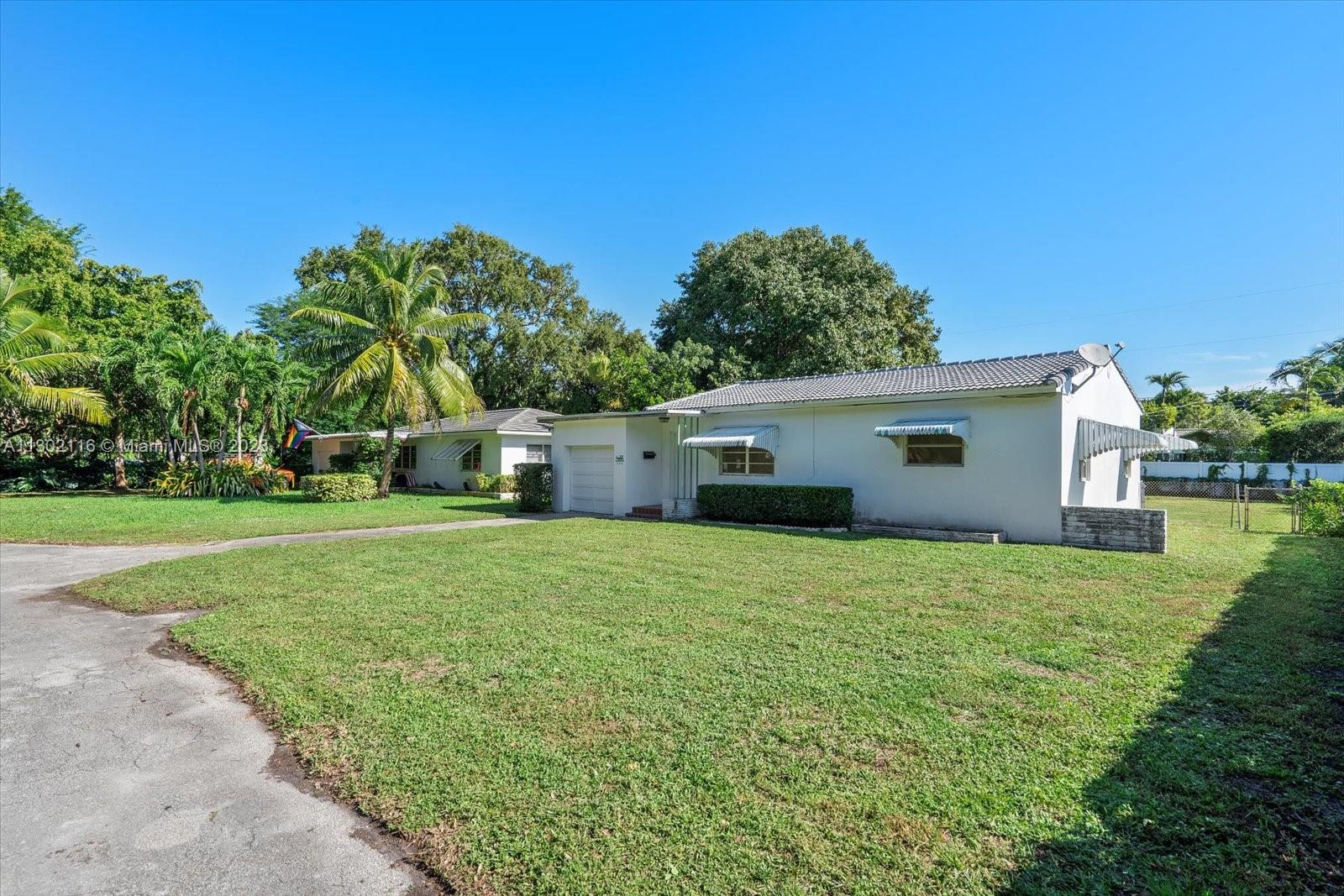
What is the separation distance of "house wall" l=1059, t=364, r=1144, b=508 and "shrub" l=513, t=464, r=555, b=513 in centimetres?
1395

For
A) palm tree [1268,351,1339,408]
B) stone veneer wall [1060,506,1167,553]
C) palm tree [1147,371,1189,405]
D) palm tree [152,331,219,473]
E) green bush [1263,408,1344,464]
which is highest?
palm tree [1147,371,1189,405]

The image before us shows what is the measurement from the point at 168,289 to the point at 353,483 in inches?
892

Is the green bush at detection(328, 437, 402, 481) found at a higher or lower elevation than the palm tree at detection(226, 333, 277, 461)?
lower

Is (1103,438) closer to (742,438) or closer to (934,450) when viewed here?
(934,450)

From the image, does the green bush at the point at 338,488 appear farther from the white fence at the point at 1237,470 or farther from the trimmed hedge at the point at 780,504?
the white fence at the point at 1237,470

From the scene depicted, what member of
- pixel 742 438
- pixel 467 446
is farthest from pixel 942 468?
pixel 467 446

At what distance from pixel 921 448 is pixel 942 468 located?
0.66m

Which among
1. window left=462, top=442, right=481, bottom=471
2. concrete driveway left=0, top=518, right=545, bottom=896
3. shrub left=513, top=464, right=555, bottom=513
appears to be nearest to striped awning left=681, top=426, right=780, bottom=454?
shrub left=513, top=464, right=555, bottom=513

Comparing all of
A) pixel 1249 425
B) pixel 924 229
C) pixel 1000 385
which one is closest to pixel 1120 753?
pixel 1000 385

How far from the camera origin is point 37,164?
2170 centimetres

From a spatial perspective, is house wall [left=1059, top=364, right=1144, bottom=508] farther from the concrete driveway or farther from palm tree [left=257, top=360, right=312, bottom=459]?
palm tree [left=257, top=360, right=312, bottom=459]

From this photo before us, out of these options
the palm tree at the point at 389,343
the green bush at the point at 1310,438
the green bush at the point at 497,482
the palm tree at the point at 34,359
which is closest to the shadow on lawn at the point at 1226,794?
the palm tree at the point at 389,343

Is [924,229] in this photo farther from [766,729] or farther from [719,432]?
[766,729]

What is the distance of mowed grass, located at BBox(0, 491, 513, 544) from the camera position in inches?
543
